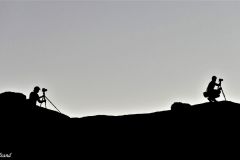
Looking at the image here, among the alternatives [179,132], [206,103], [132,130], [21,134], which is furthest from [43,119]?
[206,103]

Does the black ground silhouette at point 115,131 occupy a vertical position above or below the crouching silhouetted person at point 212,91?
below

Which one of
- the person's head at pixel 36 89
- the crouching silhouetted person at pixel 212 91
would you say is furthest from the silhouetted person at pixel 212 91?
the person's head at pixel 36 89

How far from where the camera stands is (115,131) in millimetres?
20547

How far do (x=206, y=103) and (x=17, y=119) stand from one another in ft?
33.5

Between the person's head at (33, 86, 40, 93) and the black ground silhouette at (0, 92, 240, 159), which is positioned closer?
the black ground silhouette at (0, 92, 240, 159)

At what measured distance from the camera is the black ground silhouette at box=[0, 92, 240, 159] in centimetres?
1836

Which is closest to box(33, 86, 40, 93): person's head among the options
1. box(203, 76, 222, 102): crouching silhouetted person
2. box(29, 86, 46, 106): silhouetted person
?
box(29, 86, 46, 106): silhouetted person

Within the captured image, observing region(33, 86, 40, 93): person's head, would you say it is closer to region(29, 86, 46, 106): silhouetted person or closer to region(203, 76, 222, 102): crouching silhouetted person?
region(29, 86, 46, 106): silhouetted person

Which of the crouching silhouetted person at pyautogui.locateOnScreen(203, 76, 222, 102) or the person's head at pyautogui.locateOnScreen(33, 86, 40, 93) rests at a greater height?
the person's head at pyautogui.locateOnScreen(33, 86, 40, 93)

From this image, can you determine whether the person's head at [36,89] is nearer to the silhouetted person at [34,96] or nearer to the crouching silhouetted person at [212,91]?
the silhouetted person at [34,96]

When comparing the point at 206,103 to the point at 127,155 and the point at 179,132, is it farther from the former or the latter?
the point at 127,155

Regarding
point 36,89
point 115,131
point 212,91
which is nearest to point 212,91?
point 212,91

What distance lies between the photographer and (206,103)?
1942 centimetres

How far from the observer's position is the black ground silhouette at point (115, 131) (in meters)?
18.4
